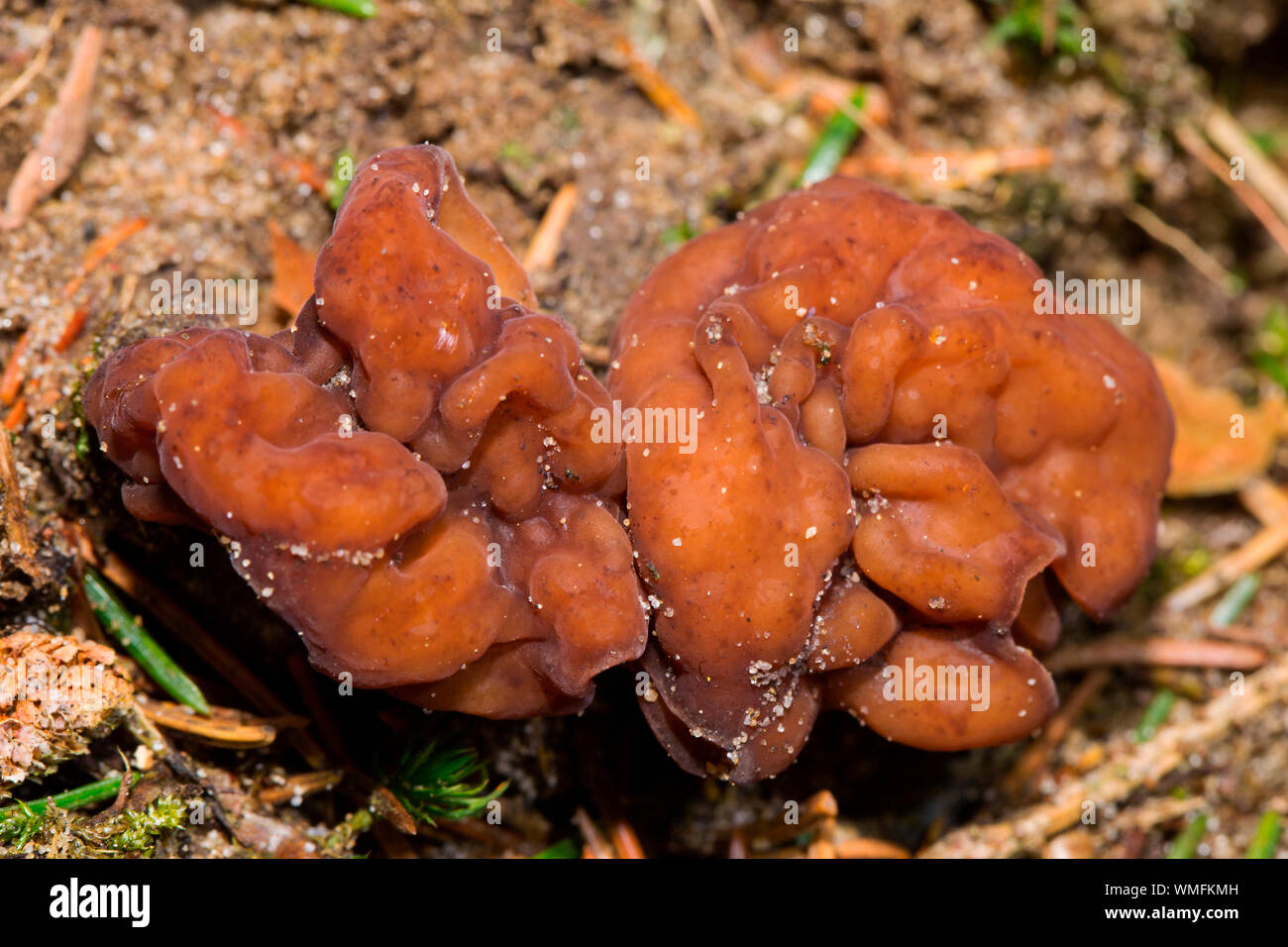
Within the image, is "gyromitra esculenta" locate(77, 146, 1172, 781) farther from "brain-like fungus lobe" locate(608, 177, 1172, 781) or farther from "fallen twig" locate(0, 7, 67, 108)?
"fallen twig" locate(0, 7, 67, 108)

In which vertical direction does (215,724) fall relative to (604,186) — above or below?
below

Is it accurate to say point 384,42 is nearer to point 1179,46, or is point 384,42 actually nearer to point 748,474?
point 748,474

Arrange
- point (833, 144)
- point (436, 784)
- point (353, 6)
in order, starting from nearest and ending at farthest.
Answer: point (436, 784)
point (353, 6)
point (833, 144)

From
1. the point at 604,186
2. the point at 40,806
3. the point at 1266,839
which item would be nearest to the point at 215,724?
the point at 40,806

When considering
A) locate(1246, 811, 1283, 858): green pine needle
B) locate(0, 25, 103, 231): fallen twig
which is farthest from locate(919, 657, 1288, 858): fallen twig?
locate(0, 25, 103, 231): fallen twig

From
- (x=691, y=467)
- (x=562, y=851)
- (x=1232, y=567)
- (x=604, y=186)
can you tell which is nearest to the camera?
(x=691, y=467)

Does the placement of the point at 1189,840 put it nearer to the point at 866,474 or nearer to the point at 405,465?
the point at 866,474
